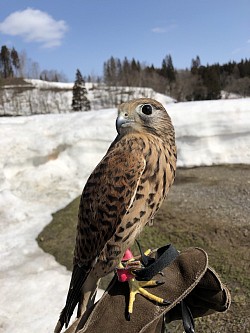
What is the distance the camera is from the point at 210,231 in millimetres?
5332

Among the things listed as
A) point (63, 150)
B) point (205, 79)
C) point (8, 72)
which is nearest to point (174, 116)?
point (63, 150)

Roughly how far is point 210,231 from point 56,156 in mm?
5249

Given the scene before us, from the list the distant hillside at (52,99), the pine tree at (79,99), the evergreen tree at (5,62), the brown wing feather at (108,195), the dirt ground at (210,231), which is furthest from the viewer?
the evergreen tree at (5,62)

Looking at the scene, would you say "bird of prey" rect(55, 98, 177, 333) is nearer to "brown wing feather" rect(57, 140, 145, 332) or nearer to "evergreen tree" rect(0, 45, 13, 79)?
"brown wing feather" rect(57, 140, 145, 332)

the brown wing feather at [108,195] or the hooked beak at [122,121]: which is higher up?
the hooked beak at [122,121]

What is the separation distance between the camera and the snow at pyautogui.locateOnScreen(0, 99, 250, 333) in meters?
5.51

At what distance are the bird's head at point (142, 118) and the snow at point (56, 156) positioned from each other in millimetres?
2990

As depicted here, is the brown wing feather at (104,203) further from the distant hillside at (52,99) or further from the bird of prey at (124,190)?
the distant hillside at (52,99)

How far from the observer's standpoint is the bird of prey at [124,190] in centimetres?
212

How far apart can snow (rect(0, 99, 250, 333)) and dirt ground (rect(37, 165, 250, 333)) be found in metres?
0.41

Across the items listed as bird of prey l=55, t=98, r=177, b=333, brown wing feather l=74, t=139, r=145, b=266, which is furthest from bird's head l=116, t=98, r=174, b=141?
brown wing feather l=74, t=139, r=145, b=266

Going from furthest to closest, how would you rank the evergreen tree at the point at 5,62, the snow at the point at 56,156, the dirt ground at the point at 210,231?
the evergreen tree at the point at 5,62 → the snow at the point at 56,156 → the dirt ground at the point at 210,231

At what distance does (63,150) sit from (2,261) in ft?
15.5

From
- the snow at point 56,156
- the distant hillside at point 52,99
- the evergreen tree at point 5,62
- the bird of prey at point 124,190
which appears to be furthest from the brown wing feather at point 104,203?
the evergreen tree at point 5,62
